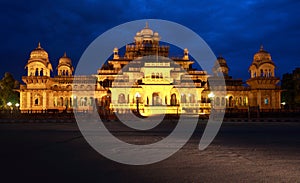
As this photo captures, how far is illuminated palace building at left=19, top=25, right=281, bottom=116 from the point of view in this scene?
2388 inches

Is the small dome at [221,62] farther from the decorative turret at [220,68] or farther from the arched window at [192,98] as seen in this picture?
the arched window at [192,98]

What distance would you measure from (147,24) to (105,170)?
68.0 metres

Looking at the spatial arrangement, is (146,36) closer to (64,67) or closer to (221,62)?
(64,67)

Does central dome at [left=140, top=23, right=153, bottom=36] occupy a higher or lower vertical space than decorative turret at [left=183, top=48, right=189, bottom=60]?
higher

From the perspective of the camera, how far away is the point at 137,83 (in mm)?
58188

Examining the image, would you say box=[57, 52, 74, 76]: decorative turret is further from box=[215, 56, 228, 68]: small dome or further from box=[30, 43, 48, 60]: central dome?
box=[215, 56, 228, 68]: small dome

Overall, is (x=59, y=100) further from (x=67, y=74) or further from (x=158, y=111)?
(x=158, y=111)

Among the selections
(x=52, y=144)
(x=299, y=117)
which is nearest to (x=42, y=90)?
(x=299, y=117)

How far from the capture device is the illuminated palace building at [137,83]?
199 ft

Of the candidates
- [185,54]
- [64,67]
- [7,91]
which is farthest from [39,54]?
[185,54]

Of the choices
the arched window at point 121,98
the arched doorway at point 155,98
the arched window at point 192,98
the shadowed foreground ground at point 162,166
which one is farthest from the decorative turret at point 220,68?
the shadowed foreground ground at point 162,166

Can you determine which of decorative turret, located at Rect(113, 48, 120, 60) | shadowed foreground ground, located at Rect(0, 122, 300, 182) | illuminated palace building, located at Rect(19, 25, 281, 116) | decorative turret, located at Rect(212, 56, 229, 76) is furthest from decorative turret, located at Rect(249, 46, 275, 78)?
shadowed foreground ground, located at Rect(0, 122, 300, 182)

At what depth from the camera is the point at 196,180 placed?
7988mm

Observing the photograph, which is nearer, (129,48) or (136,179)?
(136,179)
